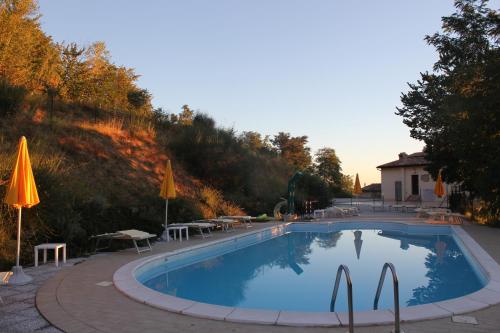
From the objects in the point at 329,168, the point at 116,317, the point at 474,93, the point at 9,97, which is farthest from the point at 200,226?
the point at 329,168

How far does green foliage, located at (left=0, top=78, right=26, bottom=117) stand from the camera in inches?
563

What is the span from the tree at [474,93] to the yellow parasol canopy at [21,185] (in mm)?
13576

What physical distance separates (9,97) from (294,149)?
3729 centimetres

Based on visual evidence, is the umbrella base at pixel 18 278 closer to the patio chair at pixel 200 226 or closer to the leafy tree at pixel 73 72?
the patio chair at pixel 200 226

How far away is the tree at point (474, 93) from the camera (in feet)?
45.4

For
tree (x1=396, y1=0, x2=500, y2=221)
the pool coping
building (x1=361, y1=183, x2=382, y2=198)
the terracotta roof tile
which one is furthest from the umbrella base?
building (x1=361, y1=183, x2=382, y2=198)

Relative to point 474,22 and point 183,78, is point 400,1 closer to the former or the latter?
point 474,22

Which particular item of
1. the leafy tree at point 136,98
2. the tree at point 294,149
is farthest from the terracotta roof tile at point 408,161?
the leafy tree at point 136,98

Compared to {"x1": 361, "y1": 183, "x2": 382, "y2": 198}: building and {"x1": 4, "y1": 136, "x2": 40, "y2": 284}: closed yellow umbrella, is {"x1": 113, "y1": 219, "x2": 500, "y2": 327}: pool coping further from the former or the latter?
{"x1": 361, "y1": 183, "x2": 382, "y2": 198}: building

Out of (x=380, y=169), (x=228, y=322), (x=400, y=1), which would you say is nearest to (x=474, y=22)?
(x=400, y=1)

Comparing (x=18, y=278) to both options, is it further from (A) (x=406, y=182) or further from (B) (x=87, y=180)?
(A) (x=406, y=182)

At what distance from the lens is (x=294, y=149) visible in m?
49.0

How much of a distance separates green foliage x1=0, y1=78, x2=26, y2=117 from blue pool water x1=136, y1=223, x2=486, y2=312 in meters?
9.47

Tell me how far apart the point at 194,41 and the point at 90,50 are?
16164 millimetres
